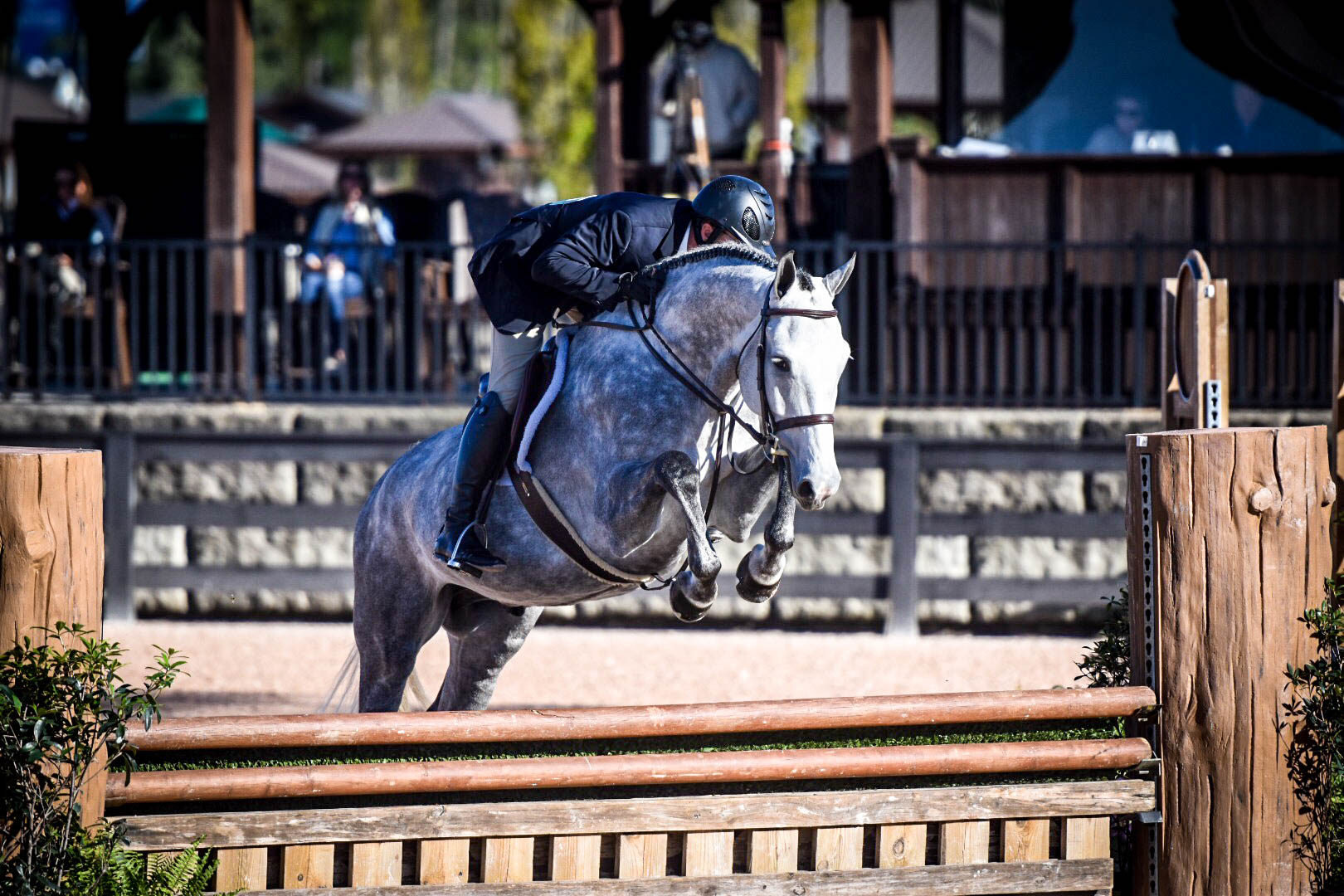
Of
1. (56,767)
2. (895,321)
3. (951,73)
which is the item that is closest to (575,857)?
(56,767)

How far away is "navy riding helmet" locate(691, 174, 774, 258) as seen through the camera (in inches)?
195

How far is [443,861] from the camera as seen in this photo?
3922mm

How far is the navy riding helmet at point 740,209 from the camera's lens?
4.96m

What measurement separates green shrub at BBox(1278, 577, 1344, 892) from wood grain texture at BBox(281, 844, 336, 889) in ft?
8.99

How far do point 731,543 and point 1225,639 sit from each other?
269 inches

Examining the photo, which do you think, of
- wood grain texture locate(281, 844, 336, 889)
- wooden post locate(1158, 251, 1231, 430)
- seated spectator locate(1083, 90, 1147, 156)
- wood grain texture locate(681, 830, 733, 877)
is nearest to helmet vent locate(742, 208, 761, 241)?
wood grain texture locate(681, 830, 733, 877)

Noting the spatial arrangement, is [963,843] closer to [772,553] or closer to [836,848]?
[836,848]

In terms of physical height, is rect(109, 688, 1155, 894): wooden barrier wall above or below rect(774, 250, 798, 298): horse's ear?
below

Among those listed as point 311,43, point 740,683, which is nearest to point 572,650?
point 740,683

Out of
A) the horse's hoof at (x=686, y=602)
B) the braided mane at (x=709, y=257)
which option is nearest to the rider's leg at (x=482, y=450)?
the braided mane at (x=709, y=257)

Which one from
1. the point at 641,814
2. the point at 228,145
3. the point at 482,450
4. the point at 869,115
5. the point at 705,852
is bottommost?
the point at 705,852

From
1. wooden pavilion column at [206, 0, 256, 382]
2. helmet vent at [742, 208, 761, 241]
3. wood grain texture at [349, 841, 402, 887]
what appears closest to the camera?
wood grain texture at [349, 841, 402, 887]

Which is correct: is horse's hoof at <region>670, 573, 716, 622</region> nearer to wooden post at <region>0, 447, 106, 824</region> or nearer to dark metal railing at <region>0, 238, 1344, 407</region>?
wooden post at <region>0, 447, 106, 824</region>

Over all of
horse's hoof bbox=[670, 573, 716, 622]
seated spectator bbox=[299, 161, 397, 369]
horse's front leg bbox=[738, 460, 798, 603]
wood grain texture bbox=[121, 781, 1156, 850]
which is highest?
seated spectator bbox=[299, 161, 397, 369]
